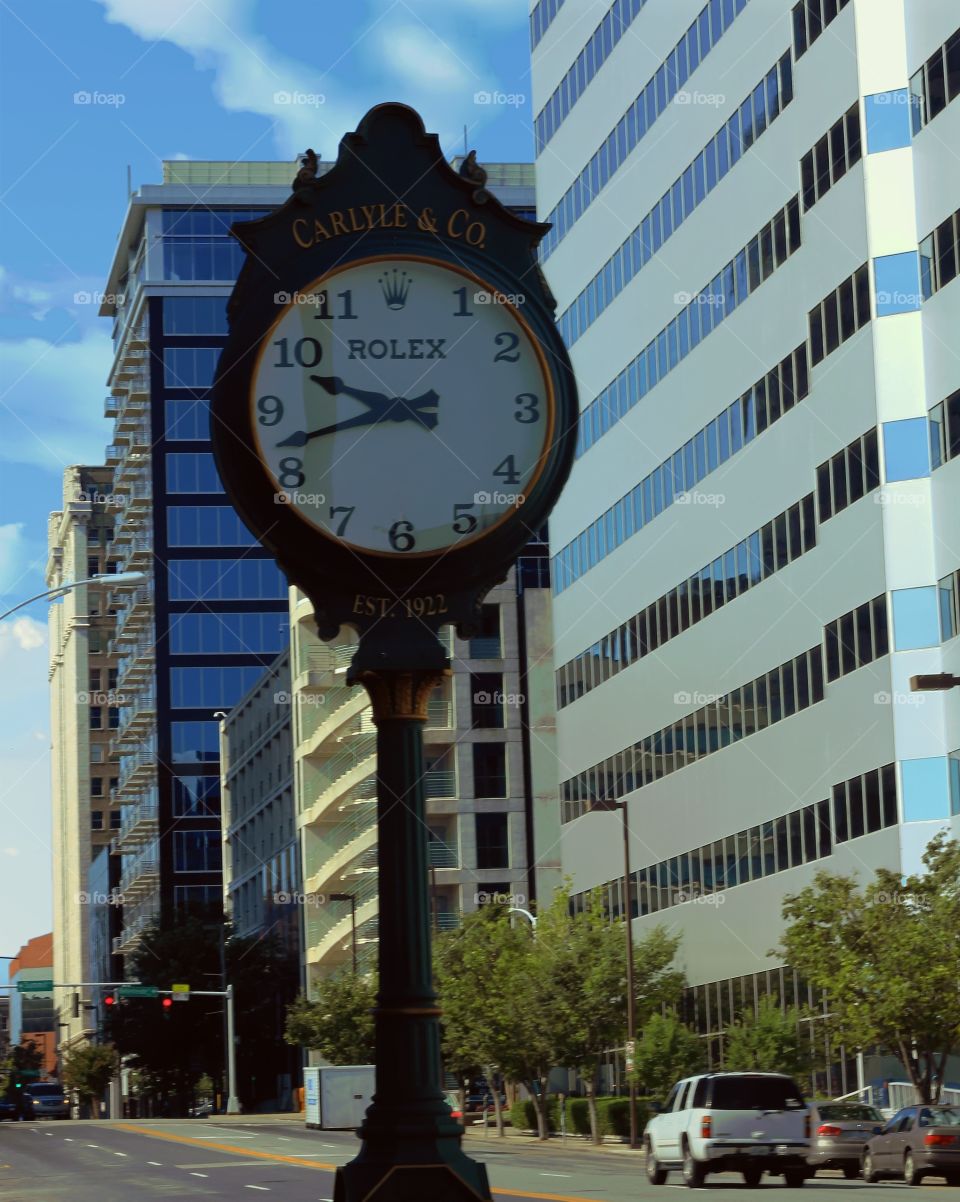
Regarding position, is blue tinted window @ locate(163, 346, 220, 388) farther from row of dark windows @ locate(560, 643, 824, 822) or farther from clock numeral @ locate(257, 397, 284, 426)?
clock numeral @ locate(257, 397, 284, 426)

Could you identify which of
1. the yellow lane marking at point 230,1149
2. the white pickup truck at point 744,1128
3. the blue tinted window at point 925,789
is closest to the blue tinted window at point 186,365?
the yellow lane marking at point 230,1149

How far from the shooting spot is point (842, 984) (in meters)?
43.2

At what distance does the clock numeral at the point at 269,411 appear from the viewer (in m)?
10.1

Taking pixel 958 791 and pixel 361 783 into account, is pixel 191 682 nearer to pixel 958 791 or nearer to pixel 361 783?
pixel 361 783

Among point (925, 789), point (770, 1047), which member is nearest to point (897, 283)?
point (925, 789)
